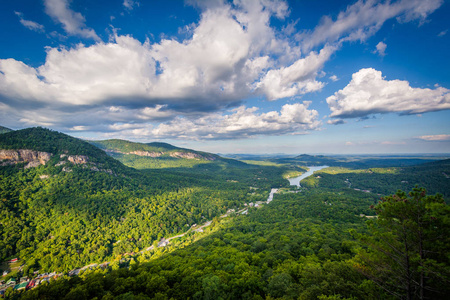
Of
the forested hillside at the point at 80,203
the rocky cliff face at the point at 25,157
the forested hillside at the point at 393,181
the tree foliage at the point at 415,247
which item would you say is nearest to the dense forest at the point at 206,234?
the tree foliage at the point at 415,247

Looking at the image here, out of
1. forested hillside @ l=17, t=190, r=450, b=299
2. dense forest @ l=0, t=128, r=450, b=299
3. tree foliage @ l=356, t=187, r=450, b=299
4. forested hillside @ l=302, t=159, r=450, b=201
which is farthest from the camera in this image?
forested hillside @ l=302, t=159, r=450, b=201

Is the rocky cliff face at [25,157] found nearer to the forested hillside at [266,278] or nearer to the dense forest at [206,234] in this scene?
the dense forest at [206,234]

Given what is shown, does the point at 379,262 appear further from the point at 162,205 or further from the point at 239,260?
the point at 162,205

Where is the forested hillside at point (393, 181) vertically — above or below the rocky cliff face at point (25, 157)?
below

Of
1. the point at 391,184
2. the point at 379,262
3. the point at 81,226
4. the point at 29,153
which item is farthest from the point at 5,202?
the point at 391,184

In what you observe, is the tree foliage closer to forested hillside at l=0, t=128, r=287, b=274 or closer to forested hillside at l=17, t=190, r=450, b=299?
forested hillside at l=17, t=190, r=450, b=299

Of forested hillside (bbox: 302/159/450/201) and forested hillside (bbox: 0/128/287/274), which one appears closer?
forested hillside (bbox: 0/128/287/274)

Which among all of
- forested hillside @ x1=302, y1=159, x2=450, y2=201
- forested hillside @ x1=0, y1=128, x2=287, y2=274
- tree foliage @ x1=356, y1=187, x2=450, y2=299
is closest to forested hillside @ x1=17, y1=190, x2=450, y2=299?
tree foliage @ x1=356, y1=187, x2=450, y2=299
